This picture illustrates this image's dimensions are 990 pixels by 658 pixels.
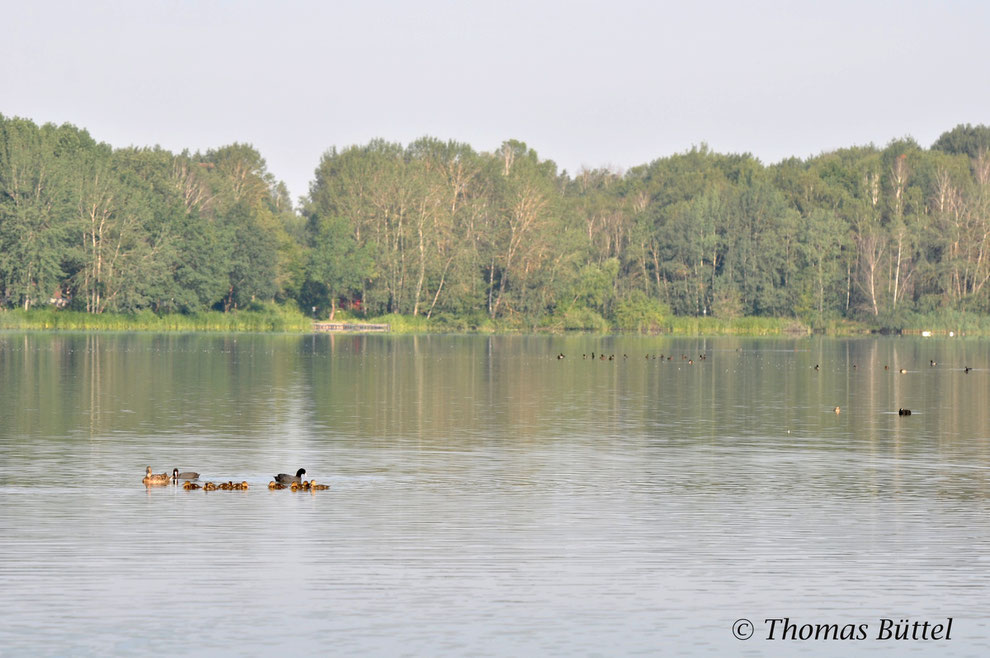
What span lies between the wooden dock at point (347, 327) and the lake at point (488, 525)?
96606 millimetres

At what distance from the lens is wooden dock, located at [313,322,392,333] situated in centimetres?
15538

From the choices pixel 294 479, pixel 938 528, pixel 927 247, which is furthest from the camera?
pixel 927 247

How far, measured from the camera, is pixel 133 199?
143 meters

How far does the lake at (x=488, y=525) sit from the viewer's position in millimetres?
18188

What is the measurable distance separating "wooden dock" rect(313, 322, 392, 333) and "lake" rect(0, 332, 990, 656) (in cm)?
9661

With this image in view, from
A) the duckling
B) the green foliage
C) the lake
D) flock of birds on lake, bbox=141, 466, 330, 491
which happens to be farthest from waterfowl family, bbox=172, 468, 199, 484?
the green foliage

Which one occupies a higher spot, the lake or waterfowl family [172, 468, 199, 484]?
waterfowl family [172, 468, 199, 484]

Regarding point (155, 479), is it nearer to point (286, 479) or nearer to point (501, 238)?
point (286, 479)

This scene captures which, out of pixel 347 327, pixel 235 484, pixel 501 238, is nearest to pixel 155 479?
pixel 235 484

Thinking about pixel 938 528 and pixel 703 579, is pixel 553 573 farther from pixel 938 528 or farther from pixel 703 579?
pixel 938 528

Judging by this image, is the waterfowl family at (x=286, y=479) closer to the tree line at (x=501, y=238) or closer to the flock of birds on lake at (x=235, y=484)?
the flock of birds on lake at (x=235, y=484)

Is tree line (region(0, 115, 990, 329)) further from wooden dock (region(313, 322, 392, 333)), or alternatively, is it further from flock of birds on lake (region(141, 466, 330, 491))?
flock of birds on lake (region(141, 466, 330, 491))

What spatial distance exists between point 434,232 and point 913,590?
140 meters

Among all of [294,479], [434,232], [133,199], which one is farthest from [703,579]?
[434,232]
